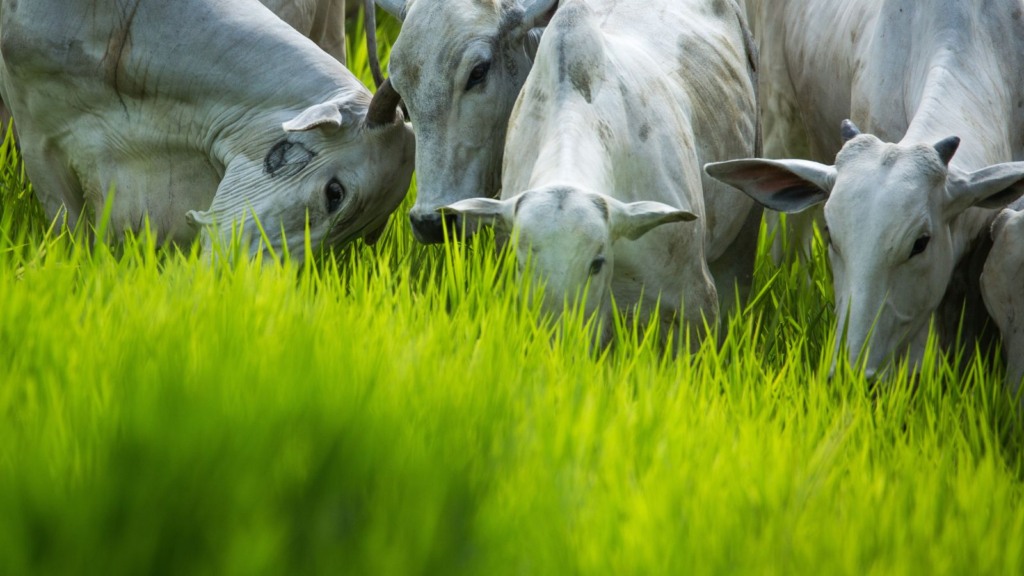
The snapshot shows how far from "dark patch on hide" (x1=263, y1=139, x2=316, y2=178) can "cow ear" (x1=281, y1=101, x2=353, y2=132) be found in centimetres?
8

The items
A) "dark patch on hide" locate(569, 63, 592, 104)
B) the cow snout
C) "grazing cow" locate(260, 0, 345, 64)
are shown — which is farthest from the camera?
"grazing cow" locate(260, 0, 345, 64)

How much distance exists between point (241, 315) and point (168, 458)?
0.52m

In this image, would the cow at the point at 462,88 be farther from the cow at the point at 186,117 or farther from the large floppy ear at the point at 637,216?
the large floppy ear at the point at 637,216

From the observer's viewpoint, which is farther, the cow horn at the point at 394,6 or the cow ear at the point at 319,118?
the cow horn at the point at 394,6

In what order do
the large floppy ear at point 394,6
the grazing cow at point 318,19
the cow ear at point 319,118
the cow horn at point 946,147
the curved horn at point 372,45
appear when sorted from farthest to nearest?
the grazing cow at point 318,19
the curved horn at point 372,45
the large floppy ear at point 394,6
the cow ear at point 319,118
the cow horn at point 946,147

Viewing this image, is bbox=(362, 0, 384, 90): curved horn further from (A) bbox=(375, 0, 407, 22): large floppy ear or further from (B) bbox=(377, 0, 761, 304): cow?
(B) bbox=(377, 0, 761, 304): cow

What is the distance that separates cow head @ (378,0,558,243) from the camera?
369 cm

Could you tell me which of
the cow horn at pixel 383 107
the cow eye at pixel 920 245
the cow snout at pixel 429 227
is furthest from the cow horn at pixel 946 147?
the cow horn at pixel 383 107

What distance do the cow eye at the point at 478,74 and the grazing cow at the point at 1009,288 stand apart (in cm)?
132

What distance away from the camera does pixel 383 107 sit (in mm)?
4031

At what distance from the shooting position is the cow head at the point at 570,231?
285 centimetres

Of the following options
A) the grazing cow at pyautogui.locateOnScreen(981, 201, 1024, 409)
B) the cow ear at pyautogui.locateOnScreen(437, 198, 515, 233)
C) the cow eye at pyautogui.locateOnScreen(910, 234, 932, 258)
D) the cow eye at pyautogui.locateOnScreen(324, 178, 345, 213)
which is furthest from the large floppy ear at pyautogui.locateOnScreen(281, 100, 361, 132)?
the grazing cow at pyautogui.locateOnScreen(981, 201, 1024, 409)

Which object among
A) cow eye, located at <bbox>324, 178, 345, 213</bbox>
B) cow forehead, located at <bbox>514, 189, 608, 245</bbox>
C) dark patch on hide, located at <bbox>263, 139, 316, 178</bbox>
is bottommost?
cow eye, located at <bbox>324, 178, 345, 213</bbox>

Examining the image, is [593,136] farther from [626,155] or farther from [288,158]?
[288,158]
